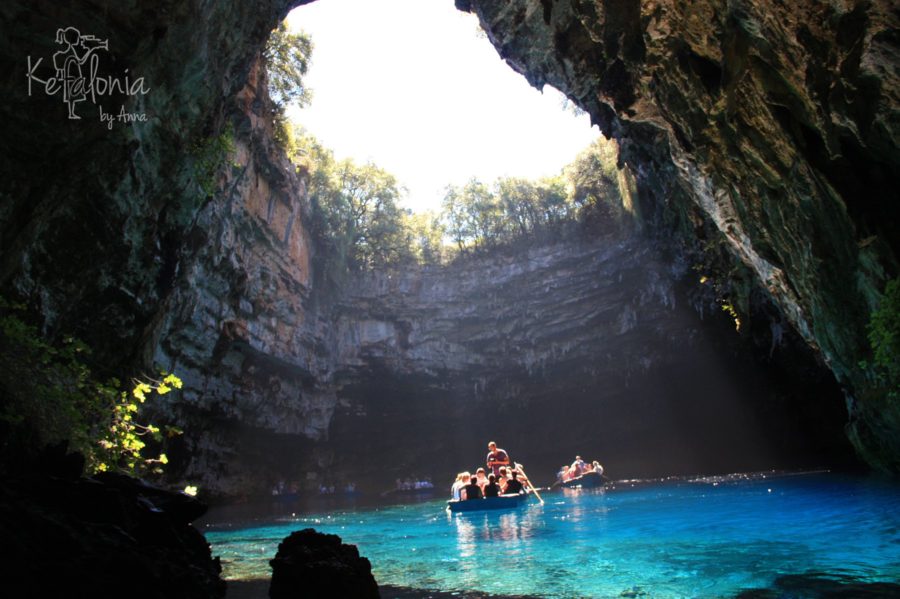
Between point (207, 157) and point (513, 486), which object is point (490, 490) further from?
point (207, 157)

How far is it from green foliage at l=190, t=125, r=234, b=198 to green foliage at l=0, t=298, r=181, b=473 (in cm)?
428

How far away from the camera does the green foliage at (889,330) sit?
7061 mm

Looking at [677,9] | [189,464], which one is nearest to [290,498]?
[189,464]

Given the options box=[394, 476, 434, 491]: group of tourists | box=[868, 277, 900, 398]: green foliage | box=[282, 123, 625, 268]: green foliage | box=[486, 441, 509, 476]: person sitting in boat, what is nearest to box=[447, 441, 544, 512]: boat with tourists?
box=[486, 441, 509, 476]: person sitting in boat

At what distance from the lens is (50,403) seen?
20.6 ft

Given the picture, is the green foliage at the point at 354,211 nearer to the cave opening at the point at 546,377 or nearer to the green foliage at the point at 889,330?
the cave opening at the point at 546,377

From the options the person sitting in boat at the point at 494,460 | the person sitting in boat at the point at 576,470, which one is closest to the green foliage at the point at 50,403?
the person sitting in boat at the point at 494,460

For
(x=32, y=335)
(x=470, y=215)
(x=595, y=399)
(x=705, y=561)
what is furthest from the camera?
(x=470, y=215)

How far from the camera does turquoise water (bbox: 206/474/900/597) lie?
5.58 m

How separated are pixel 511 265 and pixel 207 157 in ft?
63.0

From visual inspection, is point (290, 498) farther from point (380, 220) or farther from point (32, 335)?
point (32, 335)

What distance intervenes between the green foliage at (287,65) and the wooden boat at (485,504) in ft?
50.2

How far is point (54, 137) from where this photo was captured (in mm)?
6977

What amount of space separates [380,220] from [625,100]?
64.5 feet
